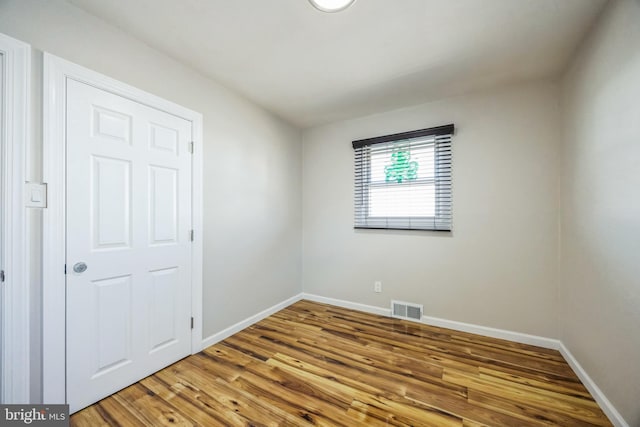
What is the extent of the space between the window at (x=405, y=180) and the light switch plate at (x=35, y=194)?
2763 mm

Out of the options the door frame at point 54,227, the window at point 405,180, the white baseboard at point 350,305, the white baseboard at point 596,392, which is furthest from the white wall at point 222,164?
the white baseboard at point 596,392

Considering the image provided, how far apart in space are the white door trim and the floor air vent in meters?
2.99

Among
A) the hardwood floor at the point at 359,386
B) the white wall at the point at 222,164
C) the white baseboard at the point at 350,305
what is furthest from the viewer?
the white baseboard at the point at 350,305

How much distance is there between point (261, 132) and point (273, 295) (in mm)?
2033

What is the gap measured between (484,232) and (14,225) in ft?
11.6

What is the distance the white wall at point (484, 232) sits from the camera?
2.28 m

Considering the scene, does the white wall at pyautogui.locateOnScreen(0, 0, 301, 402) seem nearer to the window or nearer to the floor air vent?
the window

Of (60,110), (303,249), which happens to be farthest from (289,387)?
(60,110)

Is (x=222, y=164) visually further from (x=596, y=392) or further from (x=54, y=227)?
(x=596, y=392)

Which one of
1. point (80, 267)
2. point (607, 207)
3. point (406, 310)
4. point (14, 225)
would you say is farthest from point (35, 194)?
point (607, 207)

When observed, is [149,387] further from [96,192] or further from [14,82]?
[14,82]

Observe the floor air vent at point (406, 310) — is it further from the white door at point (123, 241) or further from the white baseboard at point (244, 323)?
the white door at point (123, 241)

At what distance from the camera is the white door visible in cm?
153

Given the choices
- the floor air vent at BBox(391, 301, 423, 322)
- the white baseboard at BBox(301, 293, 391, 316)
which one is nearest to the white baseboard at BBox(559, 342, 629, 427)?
the floor air vent at BBox(391, 301, 423, 322)
